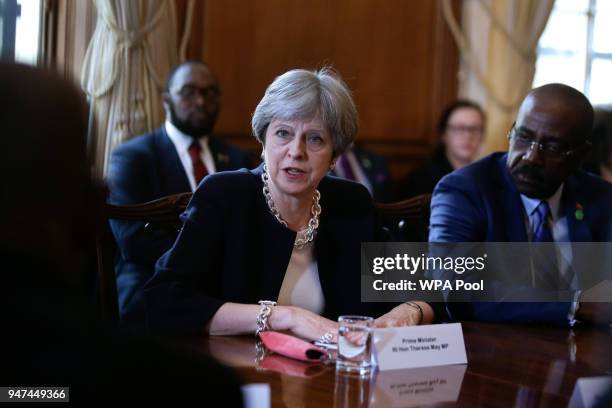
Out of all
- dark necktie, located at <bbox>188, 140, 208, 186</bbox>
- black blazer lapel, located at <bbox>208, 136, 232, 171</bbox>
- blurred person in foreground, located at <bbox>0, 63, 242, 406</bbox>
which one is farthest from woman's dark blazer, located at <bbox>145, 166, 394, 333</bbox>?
black blazer lapel, located at <bbox>208, 136, 232, 171</bbox>

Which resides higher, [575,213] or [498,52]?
[498,52]

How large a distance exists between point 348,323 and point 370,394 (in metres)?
0.24

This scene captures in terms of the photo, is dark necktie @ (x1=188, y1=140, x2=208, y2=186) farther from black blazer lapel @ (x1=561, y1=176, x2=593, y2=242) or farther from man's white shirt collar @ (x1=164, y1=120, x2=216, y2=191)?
black blazer lapel @ (x1=561, y1=176, x2=593, y2=242)

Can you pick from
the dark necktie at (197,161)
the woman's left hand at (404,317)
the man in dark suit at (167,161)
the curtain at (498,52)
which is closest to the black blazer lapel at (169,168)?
the man in dark suit at (167,161)

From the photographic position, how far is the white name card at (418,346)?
1.77 meters

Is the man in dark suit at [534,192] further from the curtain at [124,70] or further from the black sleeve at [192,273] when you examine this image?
the curtain at [124,70]

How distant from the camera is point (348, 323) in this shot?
1.77m

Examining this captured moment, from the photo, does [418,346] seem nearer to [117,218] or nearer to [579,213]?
[117,218]

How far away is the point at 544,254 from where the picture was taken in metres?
2.85

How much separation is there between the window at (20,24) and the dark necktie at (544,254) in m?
2.44

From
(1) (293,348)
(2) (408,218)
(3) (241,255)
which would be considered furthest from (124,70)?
(1) (293,348)

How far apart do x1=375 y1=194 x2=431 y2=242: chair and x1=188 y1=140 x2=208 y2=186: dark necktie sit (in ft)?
5.32

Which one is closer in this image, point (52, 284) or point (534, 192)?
point (52, 284)

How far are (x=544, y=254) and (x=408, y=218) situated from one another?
0.50 meters
